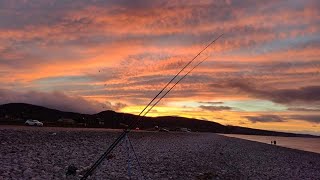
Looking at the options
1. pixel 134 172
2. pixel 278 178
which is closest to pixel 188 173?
pixel 134 172

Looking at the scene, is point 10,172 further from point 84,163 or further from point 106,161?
point 106,161

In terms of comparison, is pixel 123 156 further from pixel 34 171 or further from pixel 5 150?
pixel 34 171

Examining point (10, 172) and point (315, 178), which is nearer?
point (10, 172)

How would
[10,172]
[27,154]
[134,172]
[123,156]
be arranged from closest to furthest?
[10,172], [134,172], [27,154], [123,156]

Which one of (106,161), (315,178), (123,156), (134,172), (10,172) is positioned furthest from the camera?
(315,178)

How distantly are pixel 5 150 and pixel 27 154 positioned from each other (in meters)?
1.46

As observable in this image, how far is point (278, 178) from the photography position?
80.6 feet

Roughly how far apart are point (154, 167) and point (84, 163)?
3.97 m

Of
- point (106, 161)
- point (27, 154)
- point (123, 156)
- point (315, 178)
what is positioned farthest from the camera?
point (315, 178)

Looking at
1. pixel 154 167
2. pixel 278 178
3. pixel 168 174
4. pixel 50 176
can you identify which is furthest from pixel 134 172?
pixel 278 178

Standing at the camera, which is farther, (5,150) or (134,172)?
(5,150)

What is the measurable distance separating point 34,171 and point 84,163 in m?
4.54

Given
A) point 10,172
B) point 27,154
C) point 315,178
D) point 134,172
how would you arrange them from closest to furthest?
point 10,172, point 134,172, point 27,154, point 315,178

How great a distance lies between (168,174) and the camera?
18.9 metres
